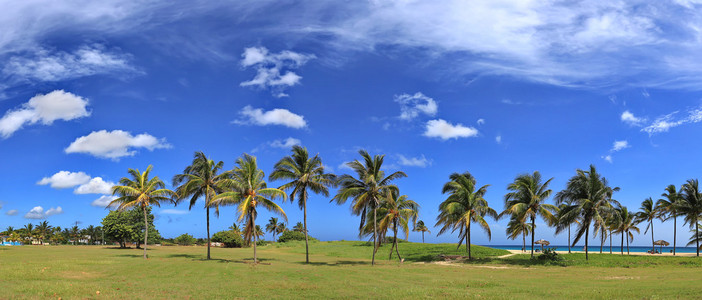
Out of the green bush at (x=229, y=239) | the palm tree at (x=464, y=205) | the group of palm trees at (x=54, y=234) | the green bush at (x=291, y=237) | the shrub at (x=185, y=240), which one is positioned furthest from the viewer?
the group of palm trees at (x=54, y=234)

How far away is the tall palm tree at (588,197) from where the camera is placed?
153 feet

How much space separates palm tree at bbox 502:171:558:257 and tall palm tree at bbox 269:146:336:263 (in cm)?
2181

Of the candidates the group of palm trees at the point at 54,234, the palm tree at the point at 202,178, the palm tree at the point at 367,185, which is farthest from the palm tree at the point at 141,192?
the group of palm trees at the point at 54,234

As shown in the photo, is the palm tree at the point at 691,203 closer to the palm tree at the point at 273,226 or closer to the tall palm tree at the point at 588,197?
the tall palm tree at the point at 588,197

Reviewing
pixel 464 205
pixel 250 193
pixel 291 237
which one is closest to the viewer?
pixel 250 193

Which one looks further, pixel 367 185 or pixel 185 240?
pixel 185 240

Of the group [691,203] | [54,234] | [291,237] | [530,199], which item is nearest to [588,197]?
[530,199]

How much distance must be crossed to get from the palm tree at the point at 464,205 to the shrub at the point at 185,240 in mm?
78430

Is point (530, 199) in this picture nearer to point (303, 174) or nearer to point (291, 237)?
point (303, 174)

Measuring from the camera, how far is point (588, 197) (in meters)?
47.3

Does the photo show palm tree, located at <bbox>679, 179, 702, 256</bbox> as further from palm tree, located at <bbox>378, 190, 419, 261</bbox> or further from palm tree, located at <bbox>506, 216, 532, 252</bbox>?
palm tree, located at <bbox>378, 190, 419, 261</bbox>

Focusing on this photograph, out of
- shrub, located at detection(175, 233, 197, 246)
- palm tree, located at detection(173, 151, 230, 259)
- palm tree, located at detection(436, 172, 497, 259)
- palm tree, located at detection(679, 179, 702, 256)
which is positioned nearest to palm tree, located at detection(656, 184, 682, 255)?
palm tree, located at detection(679, 179, 702, 256)

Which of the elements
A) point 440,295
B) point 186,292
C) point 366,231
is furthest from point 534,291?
point 366,231

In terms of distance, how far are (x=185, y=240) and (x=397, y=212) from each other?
81898mm
